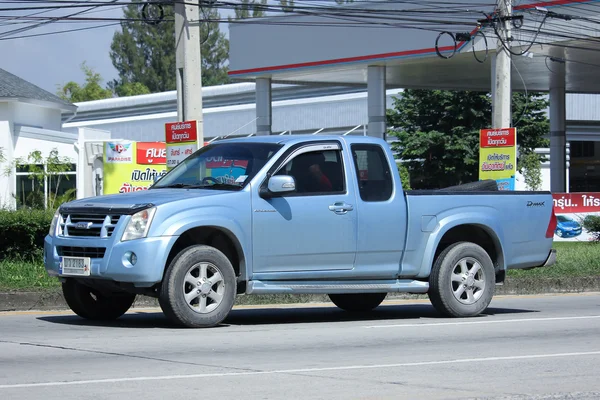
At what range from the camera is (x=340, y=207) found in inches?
450

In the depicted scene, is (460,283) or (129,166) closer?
(460,283)

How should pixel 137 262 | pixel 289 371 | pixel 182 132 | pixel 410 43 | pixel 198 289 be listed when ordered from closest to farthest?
A: pixel 289 371 → pixel 137 262 → pixel 198 289 → pixel 182 132 → pixel 410 43

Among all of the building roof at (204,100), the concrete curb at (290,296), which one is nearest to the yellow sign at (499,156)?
the concrete curb at (290,296)

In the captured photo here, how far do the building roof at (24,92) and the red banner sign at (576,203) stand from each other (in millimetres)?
22934

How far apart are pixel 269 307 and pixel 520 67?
25.3 metres

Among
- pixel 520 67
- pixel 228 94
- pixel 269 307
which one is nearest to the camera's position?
pixel 269 307

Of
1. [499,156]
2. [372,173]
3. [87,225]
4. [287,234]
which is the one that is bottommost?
[287,234]

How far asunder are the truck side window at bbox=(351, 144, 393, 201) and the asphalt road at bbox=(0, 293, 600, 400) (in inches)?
58.0

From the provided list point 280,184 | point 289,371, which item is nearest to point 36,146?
point 280,184

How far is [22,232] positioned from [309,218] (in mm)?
6390

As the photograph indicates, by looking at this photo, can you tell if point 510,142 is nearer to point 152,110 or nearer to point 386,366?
point 386,366

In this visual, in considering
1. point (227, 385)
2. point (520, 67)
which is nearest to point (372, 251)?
point (227, 385)

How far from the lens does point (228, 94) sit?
221ft

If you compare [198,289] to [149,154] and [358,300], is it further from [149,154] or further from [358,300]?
[149,154]
